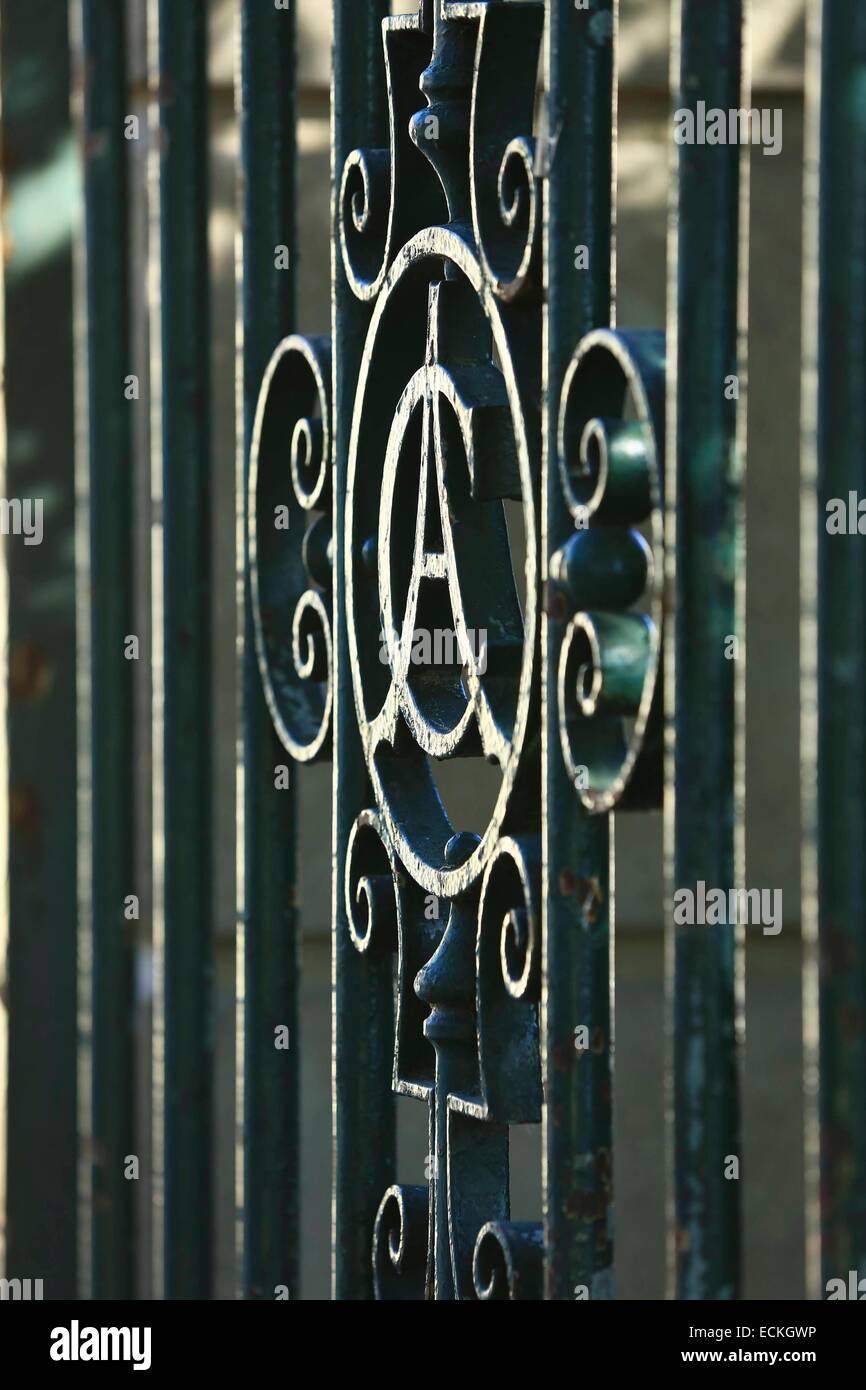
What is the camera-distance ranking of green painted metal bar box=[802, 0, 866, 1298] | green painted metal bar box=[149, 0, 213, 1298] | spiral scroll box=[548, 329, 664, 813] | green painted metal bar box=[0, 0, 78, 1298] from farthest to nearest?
green painted metal bar box=[0, 0, 78, 1298], green painted metal bar box=[149, 0, 213, 1298], spiral scroll box=[548, 329, 664, 813], green painted metal bar box=[802, 0, 866, 1298]

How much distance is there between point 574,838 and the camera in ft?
3.63

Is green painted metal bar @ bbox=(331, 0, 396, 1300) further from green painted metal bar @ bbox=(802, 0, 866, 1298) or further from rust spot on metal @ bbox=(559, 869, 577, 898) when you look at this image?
green painted metal bar @ bbox=(802, 0, 866, 1298)

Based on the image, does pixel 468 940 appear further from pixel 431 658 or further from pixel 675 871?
pixel 675 871

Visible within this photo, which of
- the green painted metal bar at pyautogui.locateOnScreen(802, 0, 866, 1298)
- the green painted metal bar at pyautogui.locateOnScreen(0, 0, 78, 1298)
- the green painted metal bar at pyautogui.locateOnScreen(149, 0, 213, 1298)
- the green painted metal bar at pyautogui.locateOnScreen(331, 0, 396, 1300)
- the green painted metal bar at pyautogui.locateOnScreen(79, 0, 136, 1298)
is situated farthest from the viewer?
the green painted metal bar at pyautogui.locateOnScreen(0, 0, 78, 1298)

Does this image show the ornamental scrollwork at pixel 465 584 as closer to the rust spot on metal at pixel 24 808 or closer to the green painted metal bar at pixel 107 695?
the green painted metal bar at pixel 107 695

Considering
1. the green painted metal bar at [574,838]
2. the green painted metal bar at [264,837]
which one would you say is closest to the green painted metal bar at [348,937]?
the green painted metal bar at [264,837]

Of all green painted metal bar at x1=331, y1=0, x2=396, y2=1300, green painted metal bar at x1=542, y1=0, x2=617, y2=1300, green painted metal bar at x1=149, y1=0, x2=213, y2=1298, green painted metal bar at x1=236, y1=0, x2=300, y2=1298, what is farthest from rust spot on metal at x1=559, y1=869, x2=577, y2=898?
green painted metal bar at x1=149, y1=0, x2=213, y2=1298

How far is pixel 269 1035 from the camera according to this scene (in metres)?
1.57

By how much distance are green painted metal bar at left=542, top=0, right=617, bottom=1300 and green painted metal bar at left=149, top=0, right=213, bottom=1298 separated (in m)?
0.59

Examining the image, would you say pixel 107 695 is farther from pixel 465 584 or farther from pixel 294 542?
pixel 465 584

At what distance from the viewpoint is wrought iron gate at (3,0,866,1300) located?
0.99 metres

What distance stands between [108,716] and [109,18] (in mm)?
609

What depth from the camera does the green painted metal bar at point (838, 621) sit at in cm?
89
